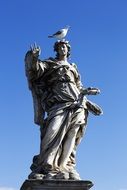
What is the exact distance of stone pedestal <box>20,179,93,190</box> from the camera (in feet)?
45.4

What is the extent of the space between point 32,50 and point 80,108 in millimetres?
2079

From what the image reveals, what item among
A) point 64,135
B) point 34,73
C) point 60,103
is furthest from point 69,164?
point 34,73

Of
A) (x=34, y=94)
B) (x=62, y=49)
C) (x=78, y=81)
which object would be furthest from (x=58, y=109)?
(x=62, y=49)

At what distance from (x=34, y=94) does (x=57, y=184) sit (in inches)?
110

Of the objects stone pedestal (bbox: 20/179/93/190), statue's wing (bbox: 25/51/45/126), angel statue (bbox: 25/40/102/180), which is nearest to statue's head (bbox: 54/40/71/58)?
angel statue (bbox: 25/40/102/180)

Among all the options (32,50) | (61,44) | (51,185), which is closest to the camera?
(51,185)

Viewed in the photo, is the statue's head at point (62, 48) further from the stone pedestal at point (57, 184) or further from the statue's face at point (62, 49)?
the stone pedestal at point (57, 184)

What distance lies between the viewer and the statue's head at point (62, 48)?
1597cm

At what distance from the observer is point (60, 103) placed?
15148mm

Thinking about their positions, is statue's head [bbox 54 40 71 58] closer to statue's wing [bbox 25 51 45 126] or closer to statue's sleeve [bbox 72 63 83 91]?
statue's sleeve [bbox 72 63 83 91]

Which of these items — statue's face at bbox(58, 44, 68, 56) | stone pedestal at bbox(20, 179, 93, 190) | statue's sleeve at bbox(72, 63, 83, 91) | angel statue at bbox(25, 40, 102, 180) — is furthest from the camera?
statue's face at bbox(58, 44, 68, 56)

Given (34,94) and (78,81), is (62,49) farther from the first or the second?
(34,94)

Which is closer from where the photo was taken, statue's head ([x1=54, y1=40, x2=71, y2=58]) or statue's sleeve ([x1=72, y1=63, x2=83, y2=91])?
statue's sleeve ([x1=72, y1=63, x2=83, y2=91])

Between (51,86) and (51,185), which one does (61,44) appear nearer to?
(51,86)
